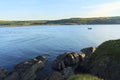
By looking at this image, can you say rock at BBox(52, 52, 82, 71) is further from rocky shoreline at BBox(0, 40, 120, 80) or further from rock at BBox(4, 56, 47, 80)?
rock at BBox(4, 56, 47, 80)

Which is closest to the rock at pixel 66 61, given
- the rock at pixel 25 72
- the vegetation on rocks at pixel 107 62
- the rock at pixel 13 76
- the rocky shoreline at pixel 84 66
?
the rocky shoreline at pixel 84 66

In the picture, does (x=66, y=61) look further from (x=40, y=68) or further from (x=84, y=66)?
(x=84, y=66)

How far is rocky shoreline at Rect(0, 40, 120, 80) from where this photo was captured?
38.1m

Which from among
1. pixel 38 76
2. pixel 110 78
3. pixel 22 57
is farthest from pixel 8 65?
pixel 110 78

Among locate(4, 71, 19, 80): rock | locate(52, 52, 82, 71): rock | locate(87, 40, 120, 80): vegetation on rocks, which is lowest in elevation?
locate(4, 71, 19, 80): rock

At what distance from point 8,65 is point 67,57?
16.5 meters

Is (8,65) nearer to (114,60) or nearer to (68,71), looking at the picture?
(68,71)

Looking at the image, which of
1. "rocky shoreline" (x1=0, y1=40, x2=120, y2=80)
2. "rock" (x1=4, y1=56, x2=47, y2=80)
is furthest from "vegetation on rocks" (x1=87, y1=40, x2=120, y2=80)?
"rock" (x1=4, y1=56, x2=47, y2=80)

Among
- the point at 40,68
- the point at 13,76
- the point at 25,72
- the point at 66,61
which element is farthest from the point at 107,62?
the point at 13,76

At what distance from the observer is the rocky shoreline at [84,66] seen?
38.1m

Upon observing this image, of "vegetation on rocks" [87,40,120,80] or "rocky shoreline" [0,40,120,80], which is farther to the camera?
"rocky shoreline" [0,40,120,80]

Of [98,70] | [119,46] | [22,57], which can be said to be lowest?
[22,57]

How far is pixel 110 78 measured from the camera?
36.7 meters

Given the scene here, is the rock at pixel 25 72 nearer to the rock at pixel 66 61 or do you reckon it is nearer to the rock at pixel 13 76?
the rock at pixel 13 76
